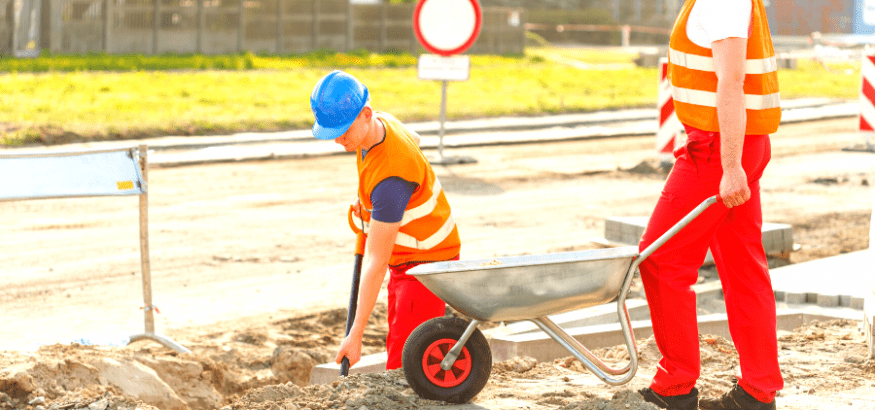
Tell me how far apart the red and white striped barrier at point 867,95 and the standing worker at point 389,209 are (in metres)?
11.4

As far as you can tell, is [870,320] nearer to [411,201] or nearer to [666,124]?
[411,201]

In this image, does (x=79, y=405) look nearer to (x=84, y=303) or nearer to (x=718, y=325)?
(x=84, y=303)

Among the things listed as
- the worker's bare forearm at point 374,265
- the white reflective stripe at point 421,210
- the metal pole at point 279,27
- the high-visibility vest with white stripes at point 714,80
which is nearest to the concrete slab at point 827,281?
→ the high-visibility vest with white stripes at point 714,80

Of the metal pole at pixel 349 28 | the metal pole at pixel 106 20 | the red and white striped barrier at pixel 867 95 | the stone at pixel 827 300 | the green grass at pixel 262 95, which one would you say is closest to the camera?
the stone at pixel 827 300

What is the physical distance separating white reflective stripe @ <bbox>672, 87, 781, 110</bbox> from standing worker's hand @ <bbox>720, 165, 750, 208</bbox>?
0.89ft

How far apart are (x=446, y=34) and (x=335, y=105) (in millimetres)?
9143

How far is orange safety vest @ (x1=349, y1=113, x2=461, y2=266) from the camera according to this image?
12.6 feet

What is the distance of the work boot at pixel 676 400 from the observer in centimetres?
389

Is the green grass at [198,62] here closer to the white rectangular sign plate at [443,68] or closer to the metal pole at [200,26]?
the metal pole at [200,26]

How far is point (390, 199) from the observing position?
377 centimetres

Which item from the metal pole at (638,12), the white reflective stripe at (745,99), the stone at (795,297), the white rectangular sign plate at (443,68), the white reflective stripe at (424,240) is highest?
the metal pole at (638,12)

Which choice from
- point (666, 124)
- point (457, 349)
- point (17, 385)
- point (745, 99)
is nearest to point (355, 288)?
point (457, 349)

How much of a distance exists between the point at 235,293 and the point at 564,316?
223cm

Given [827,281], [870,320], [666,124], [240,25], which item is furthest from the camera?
[240,25]
